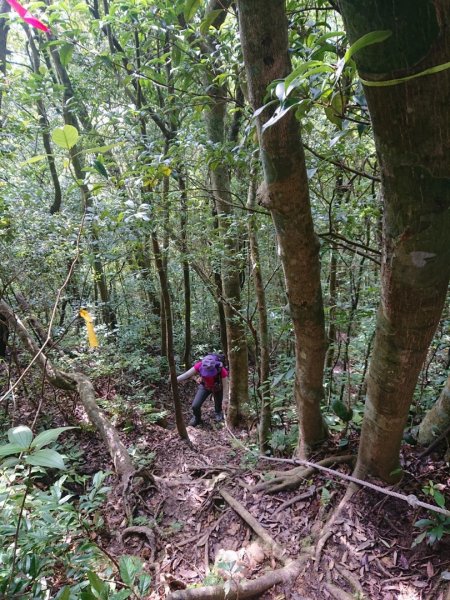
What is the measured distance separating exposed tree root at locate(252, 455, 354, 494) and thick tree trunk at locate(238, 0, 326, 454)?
53 centimetres

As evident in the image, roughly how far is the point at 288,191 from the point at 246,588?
8.42 feet

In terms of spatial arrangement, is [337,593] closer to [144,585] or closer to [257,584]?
[257,584]

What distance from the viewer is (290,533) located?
266cm

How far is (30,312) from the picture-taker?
616 cm

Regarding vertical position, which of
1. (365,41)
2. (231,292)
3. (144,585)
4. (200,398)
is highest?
(365,41)

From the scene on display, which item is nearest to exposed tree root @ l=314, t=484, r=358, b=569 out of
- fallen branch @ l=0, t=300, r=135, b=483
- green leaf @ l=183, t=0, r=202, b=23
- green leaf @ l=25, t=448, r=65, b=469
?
green leaf @ l=25, t=448, r=65, b=469

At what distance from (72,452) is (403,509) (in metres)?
4.15

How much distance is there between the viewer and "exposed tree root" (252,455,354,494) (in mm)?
3066

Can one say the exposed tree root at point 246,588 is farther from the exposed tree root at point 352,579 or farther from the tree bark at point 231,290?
the tree bark at point 231,290

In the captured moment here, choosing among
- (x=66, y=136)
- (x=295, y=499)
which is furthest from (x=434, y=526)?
(x=66, y=136)

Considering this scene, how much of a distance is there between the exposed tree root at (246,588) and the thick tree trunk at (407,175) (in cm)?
128

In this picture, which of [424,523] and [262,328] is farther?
[262,328]

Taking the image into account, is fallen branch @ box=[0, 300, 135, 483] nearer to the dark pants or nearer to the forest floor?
the forest floor

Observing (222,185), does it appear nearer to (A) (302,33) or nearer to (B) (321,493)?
(A) (302,33)
